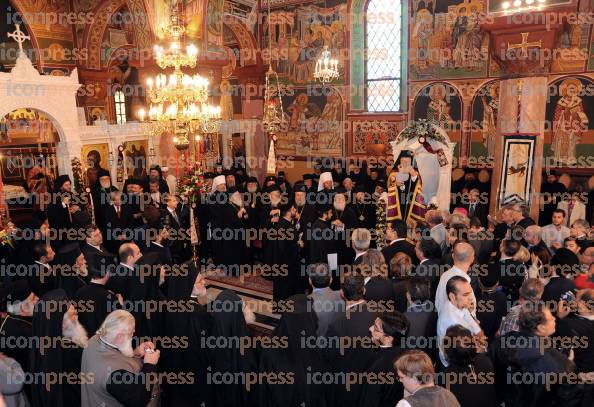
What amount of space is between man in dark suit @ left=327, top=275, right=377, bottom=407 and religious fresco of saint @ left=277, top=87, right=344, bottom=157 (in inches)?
495

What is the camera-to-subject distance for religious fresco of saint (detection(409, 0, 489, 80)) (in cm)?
1317

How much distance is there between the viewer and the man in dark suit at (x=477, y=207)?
1103 centimetres

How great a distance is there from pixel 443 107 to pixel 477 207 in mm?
3792

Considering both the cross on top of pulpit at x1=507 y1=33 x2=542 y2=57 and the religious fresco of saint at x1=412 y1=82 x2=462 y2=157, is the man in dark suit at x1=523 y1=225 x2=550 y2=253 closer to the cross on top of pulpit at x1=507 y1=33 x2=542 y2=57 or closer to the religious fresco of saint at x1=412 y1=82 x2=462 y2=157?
the cross on top of pulpit at x1=507 y1=33 x2=542 y2=57

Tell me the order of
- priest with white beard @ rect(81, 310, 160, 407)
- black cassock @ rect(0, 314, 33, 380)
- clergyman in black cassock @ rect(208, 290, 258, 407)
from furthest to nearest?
clergyman in black cassock @ rect(208, 290, 258, 407) < black cassock @ rect(0, 314, 33, 380) < priest with white beard @ rect(81, 310, 160, 407)

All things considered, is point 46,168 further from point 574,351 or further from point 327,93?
point 574,351

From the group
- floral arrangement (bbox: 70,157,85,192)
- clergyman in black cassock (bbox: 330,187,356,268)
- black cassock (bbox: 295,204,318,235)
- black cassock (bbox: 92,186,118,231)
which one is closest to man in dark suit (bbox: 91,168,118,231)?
black cassock (bbox: 92,186,118,231)

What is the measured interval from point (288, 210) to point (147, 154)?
794cm

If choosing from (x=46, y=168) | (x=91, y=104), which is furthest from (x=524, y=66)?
(x=91, y=104)

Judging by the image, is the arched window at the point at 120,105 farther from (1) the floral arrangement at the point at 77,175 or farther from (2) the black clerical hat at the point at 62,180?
(2) the black clerical hat at the point at 62,180

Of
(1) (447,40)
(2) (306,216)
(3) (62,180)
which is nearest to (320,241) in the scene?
(2) (306,216)

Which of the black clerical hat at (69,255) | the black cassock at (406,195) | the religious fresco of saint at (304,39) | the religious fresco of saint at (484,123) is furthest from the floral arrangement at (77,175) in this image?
the religious fresco of saint at (484,123)

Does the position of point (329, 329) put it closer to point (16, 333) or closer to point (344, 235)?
point (16, 333)

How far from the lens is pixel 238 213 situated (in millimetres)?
9680
